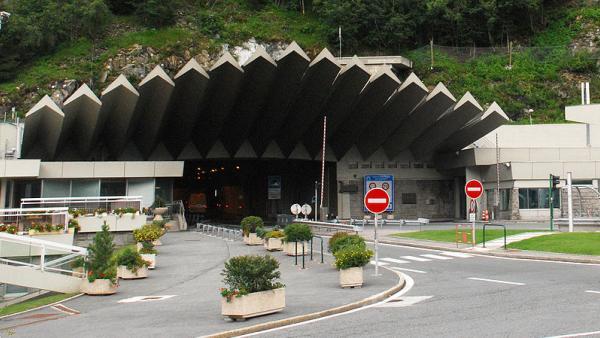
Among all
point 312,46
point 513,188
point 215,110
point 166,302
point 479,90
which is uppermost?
point 312,46

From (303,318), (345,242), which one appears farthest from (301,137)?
(303,318)

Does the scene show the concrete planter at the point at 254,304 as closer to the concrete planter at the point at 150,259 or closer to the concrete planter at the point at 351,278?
the concrete planter at the point at 351,278

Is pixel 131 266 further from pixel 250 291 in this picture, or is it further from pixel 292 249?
pixel 250 291

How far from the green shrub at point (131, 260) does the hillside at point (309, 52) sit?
175 ft

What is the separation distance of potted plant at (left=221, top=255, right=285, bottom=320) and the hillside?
2450 inches

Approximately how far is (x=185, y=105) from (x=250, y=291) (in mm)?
37373

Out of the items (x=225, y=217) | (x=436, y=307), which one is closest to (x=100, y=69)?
(x=225, y=217)

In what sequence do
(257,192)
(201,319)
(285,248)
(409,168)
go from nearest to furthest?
1. (201,319)
2. (285,248)
3. (409,168)
4. (257,192)

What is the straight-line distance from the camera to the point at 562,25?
8331 cm

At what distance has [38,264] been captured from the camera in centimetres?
1955

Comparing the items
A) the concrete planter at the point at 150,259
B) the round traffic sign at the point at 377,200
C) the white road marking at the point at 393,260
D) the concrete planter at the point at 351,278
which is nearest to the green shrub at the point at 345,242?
the round traffic sign at the point at 377,200

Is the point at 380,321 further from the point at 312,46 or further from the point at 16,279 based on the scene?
the point at 312,46

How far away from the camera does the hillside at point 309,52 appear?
229 ft

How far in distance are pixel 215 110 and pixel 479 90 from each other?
127 ft
